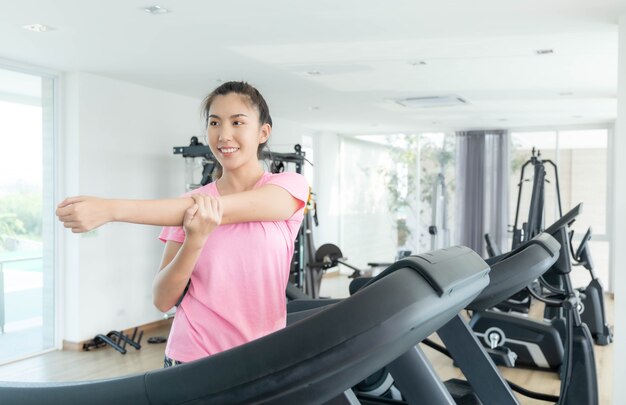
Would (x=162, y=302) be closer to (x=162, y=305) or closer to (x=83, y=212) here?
(x=162, y=305)

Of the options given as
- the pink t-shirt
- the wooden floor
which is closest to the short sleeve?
the pink t-shirt

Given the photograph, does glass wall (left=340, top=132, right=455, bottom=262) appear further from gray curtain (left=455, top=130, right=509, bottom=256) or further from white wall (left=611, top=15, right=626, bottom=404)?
white wall (left=611, top=15, right=626, bottom=404)

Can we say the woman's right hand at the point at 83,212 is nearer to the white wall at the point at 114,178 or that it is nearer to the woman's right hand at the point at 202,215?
the woman's right hand at the point at 202,215

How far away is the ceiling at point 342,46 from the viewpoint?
3115mm

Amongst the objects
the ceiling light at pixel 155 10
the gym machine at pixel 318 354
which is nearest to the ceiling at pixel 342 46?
the ceiling light at pixel 155 10

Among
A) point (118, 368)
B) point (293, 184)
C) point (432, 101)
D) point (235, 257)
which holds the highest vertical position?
point (432, 101)

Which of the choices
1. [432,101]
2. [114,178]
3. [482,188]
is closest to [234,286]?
[114,178]

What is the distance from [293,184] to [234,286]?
0.18 metres

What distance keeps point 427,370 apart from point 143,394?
500 millimetres

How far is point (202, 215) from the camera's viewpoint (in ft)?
2.55

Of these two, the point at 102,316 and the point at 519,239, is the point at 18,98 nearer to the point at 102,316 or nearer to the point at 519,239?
the point at 102,316

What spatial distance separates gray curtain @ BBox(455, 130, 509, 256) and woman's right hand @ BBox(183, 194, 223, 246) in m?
7.69

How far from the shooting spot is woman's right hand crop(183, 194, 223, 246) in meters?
0.77

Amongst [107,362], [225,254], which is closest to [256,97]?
[225,254]
